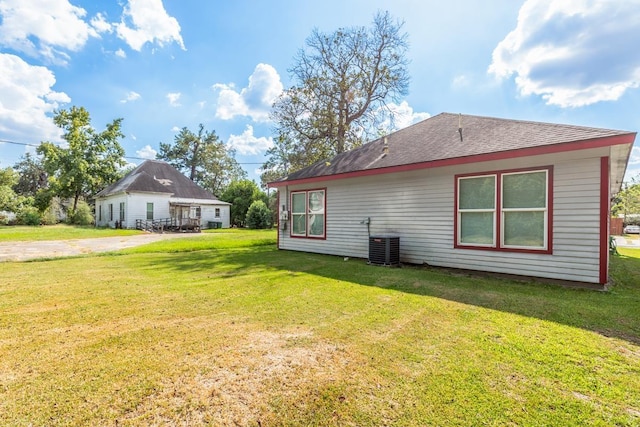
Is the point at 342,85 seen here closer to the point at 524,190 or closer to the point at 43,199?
the point at 524,190

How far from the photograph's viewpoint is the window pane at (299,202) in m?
9.78

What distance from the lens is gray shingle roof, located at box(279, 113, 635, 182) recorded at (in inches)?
207

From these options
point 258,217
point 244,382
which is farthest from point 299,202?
point 258,217

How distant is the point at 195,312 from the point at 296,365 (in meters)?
1.83

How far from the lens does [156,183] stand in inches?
909

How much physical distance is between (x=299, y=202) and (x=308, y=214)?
61 cm

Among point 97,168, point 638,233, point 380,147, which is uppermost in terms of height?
point 97,168

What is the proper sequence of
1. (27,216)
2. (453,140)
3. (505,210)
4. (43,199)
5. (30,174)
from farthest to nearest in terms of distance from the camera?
(30,174)
(43,199)
(27,216)
(453,140)
(505,210)

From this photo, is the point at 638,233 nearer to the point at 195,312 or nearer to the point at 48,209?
the point at 195,312

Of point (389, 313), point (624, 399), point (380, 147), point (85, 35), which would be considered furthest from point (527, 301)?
point (85, 35)

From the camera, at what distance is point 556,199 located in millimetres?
5156

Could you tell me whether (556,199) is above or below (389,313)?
above

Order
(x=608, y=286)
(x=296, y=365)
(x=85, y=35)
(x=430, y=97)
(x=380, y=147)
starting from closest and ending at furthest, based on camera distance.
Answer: (x=296, y=365), (x=608, y=286), (x=380, y=147), (x=85, y=35), (x=430, y=97)

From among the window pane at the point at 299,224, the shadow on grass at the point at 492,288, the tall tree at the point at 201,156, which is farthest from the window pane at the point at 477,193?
the tall tree at the point at 201,156
